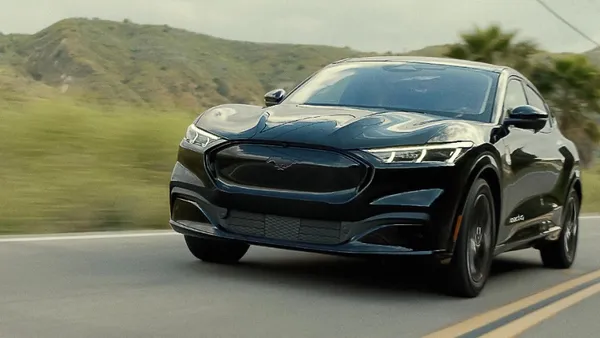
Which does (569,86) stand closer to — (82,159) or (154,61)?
(82,159)

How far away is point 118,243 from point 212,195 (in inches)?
78.0

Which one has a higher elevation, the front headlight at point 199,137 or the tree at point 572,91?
the front headlight at point 199,137

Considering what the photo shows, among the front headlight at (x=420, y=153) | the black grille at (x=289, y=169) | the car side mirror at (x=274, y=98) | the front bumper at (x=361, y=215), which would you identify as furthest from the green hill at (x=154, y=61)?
the front headlight at (x=420, y=153)

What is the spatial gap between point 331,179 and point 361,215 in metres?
0.29

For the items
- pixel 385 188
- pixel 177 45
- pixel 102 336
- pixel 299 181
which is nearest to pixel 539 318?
pixel 385 188

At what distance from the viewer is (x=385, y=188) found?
21.8 feet

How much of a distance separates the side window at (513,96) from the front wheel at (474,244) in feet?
3.25

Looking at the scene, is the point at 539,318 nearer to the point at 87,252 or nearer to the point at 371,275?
the point at 371,275

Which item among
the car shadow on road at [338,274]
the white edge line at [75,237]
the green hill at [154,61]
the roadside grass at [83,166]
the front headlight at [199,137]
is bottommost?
the green hill at [154,61]

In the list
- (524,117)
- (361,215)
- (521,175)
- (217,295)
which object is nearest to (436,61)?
(524,117)

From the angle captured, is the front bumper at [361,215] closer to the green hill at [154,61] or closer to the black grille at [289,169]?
the black grille at [289,169]

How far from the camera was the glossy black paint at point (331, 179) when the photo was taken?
21.9ft

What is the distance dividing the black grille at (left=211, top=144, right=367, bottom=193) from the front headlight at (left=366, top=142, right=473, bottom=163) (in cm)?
15

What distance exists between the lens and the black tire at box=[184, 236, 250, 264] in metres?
7.81
